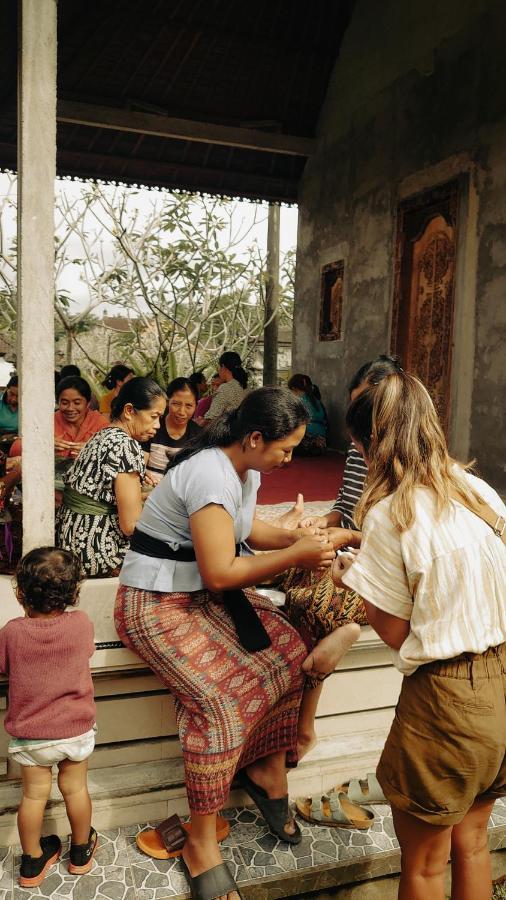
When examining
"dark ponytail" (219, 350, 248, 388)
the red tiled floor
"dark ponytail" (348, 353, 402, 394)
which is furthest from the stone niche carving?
"dark ponytail" (348, 353, 402, 394)

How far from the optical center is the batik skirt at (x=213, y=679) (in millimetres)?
2348

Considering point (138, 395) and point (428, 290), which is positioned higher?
point (428, 290)

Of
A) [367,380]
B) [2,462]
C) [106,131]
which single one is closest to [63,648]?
[367,380]

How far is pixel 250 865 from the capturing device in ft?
8.25

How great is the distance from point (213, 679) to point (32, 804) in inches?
28.2

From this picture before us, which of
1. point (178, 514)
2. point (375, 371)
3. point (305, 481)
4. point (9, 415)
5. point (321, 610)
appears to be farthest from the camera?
point (305, 481)

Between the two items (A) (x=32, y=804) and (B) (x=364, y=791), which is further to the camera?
(B) (x=364, y=791)

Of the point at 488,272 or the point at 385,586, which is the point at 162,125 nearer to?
the point at 488,272

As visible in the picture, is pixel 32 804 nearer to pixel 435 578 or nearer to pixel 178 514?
pixel 178 514

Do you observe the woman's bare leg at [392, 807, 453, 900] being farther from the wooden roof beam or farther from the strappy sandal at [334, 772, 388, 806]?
the wooden roof beam

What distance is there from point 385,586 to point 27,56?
2.01 meters

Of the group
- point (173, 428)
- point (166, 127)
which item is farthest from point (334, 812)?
point (166, 127)

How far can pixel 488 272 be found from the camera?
6.14m

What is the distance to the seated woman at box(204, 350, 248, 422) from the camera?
6586 mm
